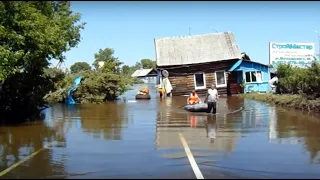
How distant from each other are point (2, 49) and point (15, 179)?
295 inches

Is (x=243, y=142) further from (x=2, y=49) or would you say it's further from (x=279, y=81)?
(x=279, y=81)

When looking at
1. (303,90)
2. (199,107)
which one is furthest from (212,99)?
(303,90)

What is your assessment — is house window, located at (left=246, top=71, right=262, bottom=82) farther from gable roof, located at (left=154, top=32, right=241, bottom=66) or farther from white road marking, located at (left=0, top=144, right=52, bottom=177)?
white road marking, located at (left=0, top=144, right=52, bottom=177)

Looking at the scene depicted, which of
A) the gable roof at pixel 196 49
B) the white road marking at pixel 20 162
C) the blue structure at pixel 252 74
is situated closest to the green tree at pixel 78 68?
the gable roof at pixel 196 49

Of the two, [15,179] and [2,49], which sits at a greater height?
[2,49]

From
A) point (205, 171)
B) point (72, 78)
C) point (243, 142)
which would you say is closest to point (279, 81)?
point (72, 78)

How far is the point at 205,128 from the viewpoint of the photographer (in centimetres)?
1531

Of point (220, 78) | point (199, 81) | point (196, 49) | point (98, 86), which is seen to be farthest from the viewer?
point (196, 49)

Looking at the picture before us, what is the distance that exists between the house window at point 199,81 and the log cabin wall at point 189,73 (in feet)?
0.68

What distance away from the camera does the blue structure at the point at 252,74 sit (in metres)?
37.1

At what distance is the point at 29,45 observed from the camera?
15953 millimetres

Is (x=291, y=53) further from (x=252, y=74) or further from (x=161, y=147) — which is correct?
(x=161, y=147)

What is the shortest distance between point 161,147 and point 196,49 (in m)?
28.4

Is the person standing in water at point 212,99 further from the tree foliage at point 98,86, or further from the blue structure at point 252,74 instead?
the blue structure at point 252,74
